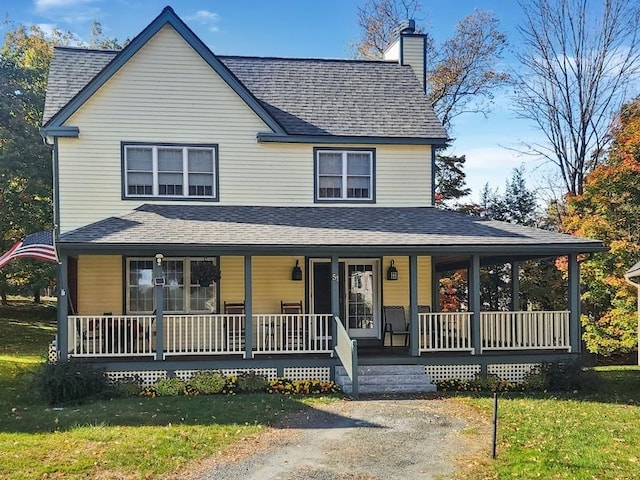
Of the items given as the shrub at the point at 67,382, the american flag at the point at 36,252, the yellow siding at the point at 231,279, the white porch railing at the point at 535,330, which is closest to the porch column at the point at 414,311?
the white porch railing at the point at 535,330

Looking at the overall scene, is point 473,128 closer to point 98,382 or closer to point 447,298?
point 447,298

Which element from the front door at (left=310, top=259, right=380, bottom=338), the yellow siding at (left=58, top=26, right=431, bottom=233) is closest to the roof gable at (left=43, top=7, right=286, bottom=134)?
the yellow siding at (left=58, top=26, right=431, bottom=233)

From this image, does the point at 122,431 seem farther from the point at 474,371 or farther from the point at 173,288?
the point at 474,371

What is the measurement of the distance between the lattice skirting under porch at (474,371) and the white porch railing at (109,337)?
635 centimetres

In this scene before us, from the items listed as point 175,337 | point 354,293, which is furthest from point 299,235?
point 175,337

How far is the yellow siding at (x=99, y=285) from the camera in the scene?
15641mm

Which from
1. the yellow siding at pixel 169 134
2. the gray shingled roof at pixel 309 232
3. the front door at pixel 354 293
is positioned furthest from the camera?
the front door at pixel 354 293

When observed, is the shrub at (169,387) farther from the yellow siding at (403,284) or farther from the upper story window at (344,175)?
the upper story window at (344,175)

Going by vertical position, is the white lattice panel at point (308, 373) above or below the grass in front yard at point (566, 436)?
above

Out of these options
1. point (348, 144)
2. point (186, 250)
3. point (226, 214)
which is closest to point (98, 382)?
point (186, 250)

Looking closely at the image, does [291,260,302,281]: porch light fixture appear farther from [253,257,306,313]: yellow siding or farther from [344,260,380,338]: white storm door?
[344,260,380,338]: white storm door

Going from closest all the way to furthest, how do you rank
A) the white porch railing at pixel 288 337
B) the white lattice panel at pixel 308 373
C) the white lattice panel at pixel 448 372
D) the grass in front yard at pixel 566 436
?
1. the grass in front yard at pixel 566 436
2. the white lattice panel at pixel 308 373
3. the white porch railing at pixel 288 337
4. the white lattice panel at pixel 448 372

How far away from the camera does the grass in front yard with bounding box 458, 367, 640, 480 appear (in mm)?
8102

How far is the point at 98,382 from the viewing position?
1267 cm
